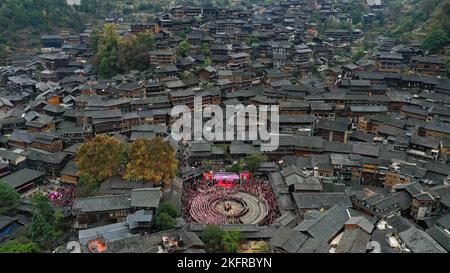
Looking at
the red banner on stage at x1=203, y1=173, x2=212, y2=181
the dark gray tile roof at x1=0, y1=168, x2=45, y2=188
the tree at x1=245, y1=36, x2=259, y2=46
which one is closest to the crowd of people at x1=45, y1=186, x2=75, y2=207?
the dark gray tile roof at x1=0, y1=168, x2=45, y2=188

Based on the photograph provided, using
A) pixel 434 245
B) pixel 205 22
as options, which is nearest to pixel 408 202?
pixel 434 245

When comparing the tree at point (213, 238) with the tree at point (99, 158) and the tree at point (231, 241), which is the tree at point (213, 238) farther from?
the tree at point (99, 158)

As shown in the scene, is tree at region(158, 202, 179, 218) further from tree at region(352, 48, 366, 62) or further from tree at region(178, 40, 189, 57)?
tree at region(352, 48, 366, 62)

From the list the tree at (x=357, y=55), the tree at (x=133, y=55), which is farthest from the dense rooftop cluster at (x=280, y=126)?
the tree at (x=133, y=55)

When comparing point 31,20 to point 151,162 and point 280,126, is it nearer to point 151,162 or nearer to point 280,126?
point 280,126

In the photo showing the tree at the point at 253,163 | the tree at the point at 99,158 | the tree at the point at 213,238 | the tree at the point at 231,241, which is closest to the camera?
the tree at the point at 231,241

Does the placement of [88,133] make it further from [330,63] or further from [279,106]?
[330,63]


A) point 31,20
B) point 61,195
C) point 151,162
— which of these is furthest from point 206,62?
point 31,20
